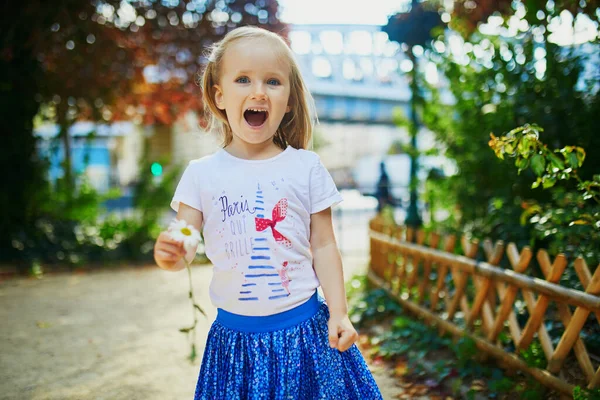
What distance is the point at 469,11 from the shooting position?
525 centimetres

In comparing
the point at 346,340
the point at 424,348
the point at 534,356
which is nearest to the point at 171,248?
the point at 346,340

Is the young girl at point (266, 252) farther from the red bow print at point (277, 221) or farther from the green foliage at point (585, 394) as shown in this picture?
the green foliage at point (585, 394)

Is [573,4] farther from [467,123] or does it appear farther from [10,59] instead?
[10,59]

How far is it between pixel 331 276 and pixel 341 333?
19 centimetres

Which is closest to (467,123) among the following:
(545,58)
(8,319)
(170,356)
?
(545,58)

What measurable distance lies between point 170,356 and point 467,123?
3.13 m

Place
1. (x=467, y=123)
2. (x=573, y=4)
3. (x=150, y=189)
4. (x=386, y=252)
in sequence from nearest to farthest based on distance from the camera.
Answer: (x=573, y=4)
(x=467, y=123)
(x=386, y=252)
(x=150, y=189)

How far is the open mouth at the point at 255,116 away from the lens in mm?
1893

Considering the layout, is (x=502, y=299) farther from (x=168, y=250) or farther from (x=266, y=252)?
(x=168, y=250)

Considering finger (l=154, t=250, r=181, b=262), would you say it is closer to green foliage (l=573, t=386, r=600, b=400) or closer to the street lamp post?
green foliage (l=573, t=386, r=600, b=400)

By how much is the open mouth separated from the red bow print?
0.93 ft

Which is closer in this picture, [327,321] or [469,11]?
[327,321]

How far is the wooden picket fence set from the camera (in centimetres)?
283

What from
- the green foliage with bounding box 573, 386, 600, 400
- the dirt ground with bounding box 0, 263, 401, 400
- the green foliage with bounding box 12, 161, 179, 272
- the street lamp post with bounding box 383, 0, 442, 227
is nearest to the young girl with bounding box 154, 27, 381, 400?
the green foliage with bounding box 573, 386, 600, 400
